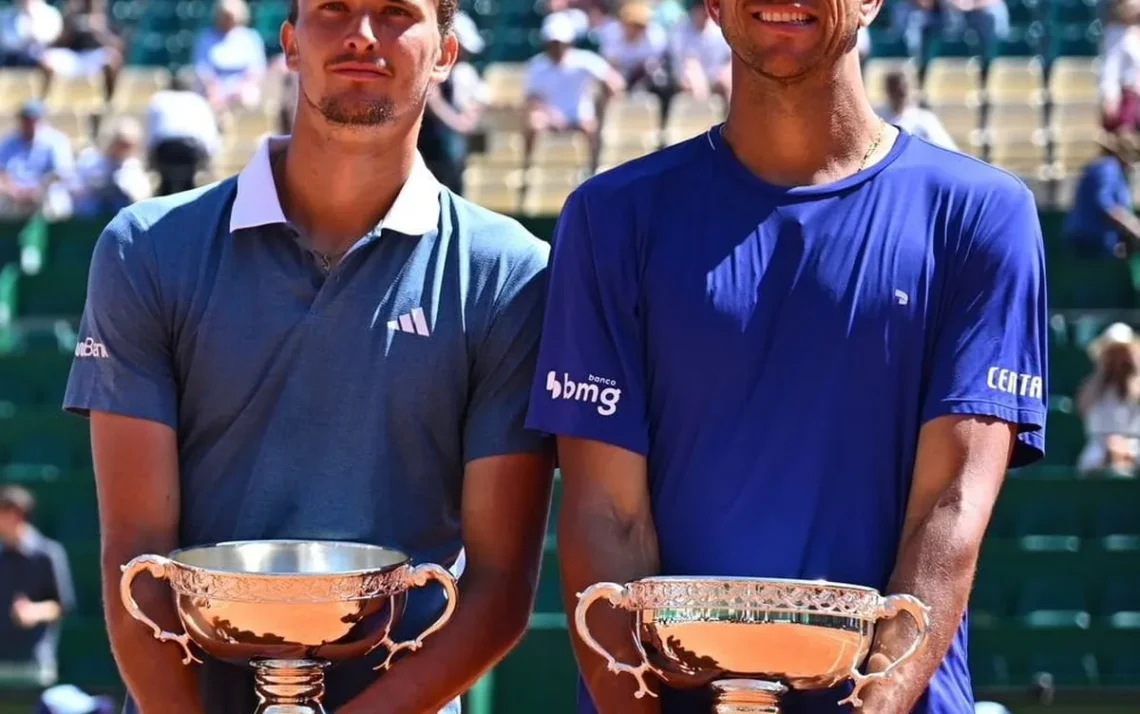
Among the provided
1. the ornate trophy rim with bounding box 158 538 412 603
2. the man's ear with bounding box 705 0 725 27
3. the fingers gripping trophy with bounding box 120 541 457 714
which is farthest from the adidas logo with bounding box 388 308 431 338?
the man's ear with bounding box 705 0 725 27

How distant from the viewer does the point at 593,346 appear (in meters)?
3.13

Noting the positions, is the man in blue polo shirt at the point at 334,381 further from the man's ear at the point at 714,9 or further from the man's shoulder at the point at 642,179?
the man's ear at the point at 714,9

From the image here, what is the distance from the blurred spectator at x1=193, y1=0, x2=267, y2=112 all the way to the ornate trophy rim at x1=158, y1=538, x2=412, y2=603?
39.9 feet

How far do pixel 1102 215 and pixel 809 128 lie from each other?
28.9ft

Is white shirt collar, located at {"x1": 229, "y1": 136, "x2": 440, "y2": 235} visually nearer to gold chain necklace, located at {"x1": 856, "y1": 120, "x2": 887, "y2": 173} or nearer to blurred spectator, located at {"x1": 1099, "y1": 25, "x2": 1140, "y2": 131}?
gold chain necklace, located at {"x1": 856, "y1": 120, "x2": 887, "y2": 173}

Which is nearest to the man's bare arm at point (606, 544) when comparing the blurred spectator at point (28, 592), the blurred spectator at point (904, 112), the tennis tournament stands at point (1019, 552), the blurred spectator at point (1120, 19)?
the tennis tournament stands at point (1019, 552)

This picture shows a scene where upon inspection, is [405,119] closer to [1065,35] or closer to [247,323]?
[247,323]

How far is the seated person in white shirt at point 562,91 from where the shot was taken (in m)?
13.9

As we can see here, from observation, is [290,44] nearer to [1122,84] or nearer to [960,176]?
[960,176]

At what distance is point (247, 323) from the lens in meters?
3.33

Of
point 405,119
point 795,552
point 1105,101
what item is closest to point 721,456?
point 795,552

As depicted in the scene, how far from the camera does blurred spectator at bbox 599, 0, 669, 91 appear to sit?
562 inches

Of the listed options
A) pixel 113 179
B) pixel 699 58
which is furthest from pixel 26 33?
pixel 699 58

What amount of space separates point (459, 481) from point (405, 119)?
1.79 ft
